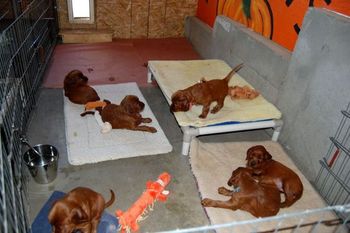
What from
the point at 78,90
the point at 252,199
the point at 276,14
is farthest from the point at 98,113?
the point at 276,14

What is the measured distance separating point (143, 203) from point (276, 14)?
2837 millimetres

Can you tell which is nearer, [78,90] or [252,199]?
[252,199]

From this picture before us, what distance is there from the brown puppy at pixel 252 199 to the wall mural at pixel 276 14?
1778 millimetres

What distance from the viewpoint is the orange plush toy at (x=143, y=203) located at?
2.28 m

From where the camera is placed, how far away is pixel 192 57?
18.7 ft

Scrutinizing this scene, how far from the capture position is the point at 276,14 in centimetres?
375

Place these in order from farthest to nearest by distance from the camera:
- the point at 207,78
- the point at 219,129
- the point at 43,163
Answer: the point at 207,78
the point at 219,129
the point at 43,163

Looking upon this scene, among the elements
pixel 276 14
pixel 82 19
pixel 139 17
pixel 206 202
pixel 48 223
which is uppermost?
pixel 276 14

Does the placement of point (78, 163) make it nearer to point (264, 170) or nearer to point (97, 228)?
point (97, 228)

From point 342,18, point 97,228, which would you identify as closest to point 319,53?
point 342,18

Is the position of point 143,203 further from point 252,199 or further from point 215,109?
point 215,109

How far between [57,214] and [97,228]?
47 cm

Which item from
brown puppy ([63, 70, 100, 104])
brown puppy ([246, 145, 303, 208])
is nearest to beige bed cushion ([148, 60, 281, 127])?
brown puppy ([246, 145, 303, 208])

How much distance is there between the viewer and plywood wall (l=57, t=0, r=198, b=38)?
6.09m
